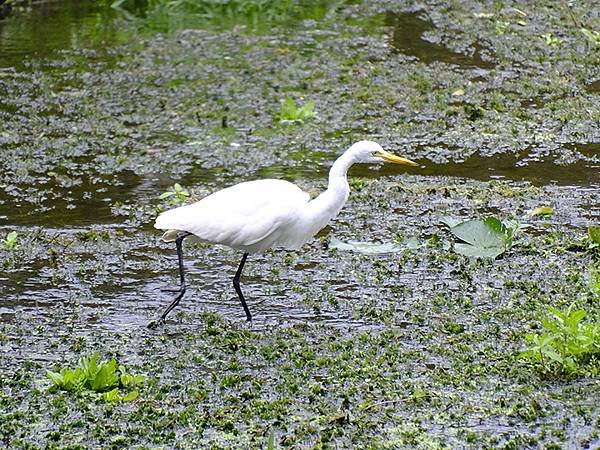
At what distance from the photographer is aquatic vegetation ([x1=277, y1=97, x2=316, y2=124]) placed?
1080 centimetres

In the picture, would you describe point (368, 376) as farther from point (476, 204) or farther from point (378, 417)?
point (476, 204)

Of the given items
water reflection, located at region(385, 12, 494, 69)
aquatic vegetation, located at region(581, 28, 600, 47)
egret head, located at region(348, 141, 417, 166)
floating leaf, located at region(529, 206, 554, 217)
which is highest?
egret head, located at region(348, 141, 417, 166)

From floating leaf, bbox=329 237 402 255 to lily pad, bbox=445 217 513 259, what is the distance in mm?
425

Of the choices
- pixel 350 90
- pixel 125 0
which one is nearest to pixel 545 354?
pixel 350 90

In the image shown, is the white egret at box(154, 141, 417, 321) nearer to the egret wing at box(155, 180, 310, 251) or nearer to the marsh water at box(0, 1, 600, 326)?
the egret wing at box(155, 180, 310, 251)

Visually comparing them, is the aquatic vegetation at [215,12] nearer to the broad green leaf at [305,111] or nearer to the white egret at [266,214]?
the broad green leaf at [305,111]

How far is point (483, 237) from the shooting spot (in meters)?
7.49

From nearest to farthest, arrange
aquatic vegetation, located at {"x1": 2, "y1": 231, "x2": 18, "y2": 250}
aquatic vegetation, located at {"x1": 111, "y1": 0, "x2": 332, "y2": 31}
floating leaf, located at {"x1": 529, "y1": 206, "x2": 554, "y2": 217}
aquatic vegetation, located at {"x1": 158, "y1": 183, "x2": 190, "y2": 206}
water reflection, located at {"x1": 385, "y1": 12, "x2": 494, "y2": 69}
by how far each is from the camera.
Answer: aquatic vegetation, located at {"x1": 2, "y1": 231, "x2": 18, "y2": 250} < floating leaf, located at {"x1": 529, "y1": 206, "x2": 554, "y2": 217} < aquatic vegetation, located at {"x1": 158, "y1": 183, "x2": 190, "y2": 206} < water reflection, located at {"x1": 385, "y1": 12, "x2": 494, "y2": 69} < aquatic vegetation, located at {"x1": 111, "y1": 0, "x2": 332, "y2": 31}

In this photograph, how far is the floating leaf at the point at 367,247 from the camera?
7.48 meters

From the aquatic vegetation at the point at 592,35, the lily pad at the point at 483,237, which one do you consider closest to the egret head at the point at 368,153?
the lily pad at the point at 483,237

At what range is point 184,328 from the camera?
6.46 m

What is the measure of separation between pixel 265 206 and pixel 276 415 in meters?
1.61

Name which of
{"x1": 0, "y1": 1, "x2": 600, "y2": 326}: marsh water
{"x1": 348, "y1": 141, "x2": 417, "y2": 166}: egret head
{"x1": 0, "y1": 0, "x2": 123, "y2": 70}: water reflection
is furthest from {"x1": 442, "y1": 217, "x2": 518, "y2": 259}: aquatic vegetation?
{"x1": 0, "y1": 0, "x2": 123, "y2": 70}: water reflection

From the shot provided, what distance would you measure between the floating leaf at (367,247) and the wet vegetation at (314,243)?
0.02 meters
